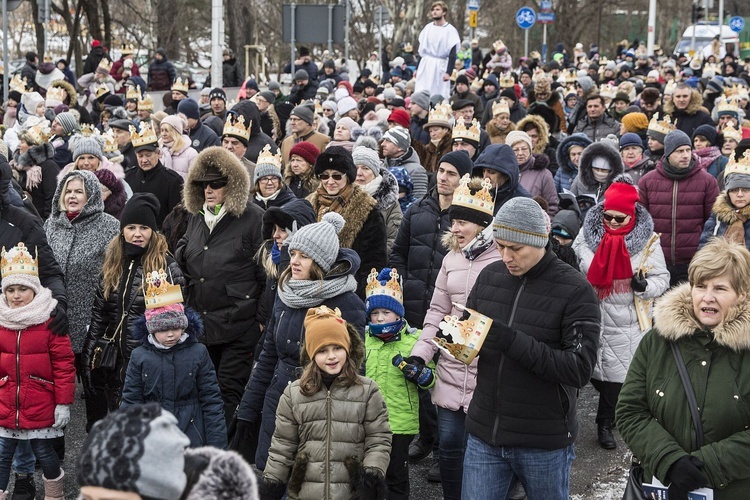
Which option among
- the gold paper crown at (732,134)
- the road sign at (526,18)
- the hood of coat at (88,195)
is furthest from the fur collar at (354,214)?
the road sign at (526,18)

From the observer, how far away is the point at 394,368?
232 inches

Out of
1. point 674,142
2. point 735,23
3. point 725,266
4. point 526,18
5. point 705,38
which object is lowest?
point 725,266

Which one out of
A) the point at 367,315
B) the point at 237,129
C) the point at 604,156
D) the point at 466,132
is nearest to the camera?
the point at 367,315

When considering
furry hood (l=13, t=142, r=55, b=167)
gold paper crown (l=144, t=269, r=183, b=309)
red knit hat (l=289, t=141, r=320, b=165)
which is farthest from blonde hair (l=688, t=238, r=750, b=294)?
furry hood (l=13, t=142, r=55, b=167)

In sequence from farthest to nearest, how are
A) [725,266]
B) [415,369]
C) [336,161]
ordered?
1. [336,161]
2. [415,369]
3. [725,266]

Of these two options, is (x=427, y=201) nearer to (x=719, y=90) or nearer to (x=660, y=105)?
(x=660, y=105)

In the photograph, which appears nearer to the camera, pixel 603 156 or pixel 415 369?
pixel 415 369

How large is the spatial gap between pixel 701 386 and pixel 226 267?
3.58 m

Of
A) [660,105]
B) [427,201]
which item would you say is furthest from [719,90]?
[427,201]

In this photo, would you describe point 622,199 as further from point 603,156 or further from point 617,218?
point 603,156

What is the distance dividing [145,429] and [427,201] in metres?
4.49

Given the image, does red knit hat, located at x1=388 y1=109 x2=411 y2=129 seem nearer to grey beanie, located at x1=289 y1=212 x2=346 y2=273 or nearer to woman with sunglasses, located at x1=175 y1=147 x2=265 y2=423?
woman with sunglasses, located at x1=175 y1=147 x2=265 y2=423

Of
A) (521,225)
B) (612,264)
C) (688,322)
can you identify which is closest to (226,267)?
(612,264)

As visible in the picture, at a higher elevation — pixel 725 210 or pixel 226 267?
pixel 725 210
